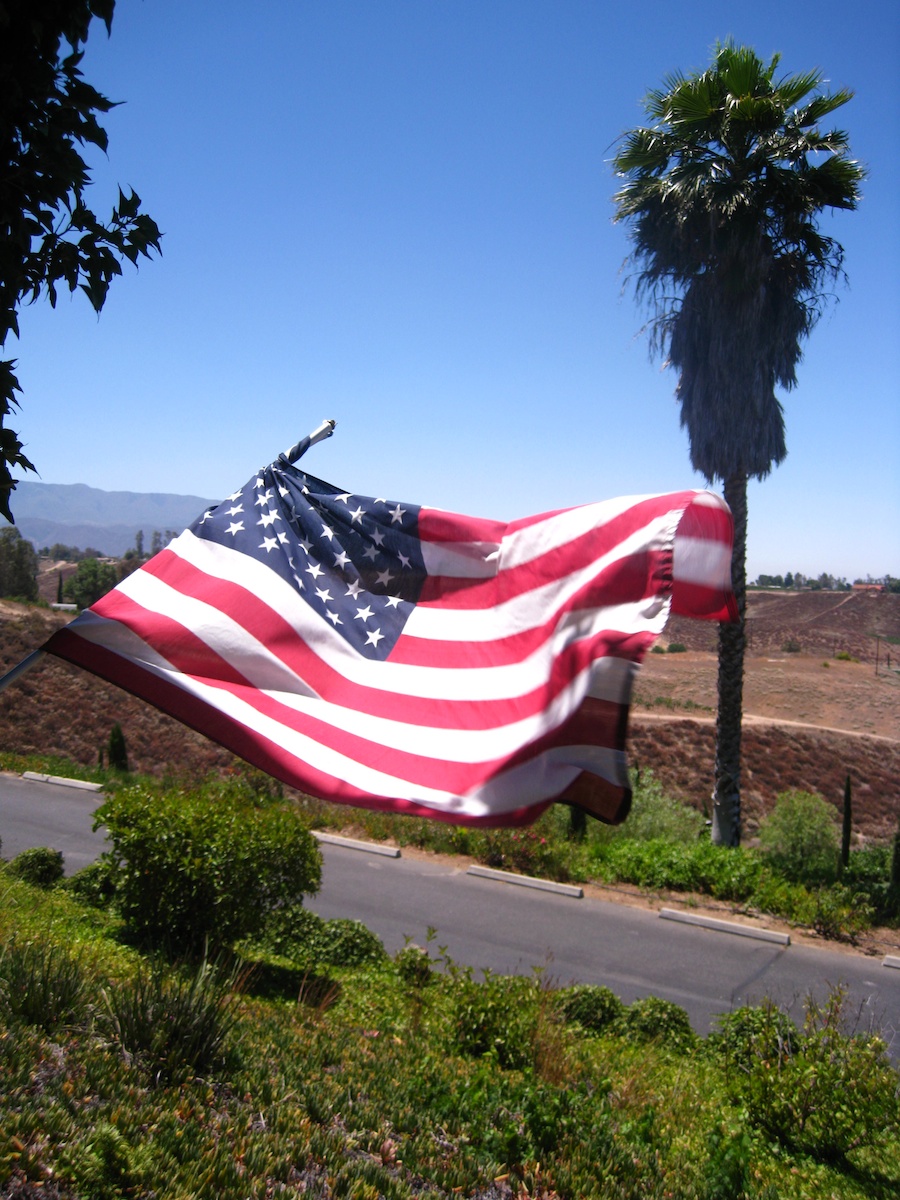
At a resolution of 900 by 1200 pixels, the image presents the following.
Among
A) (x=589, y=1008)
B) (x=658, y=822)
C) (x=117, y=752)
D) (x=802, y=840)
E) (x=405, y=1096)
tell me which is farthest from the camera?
(x=117, y=752)

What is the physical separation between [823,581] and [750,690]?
293 ft

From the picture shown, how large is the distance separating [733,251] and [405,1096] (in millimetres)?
16030

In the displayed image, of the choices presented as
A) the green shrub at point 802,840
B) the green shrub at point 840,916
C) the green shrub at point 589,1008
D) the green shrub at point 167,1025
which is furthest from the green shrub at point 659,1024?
the green shrub at point 802,840

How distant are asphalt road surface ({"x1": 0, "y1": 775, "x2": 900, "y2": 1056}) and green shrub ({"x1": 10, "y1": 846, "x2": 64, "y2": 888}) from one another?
173 centimetres

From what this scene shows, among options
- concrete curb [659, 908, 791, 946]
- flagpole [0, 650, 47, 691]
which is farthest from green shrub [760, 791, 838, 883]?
flagpole [0, 650, 47, 691]

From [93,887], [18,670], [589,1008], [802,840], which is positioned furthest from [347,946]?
[802,840]

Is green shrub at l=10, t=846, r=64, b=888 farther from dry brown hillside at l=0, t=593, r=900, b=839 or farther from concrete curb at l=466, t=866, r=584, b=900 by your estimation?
dry brown hillside at l=0, t=593, r=900, b=839

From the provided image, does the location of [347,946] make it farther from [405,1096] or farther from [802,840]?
[802,840]

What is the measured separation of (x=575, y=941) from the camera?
1388cm

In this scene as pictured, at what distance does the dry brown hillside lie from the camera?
38469 mm

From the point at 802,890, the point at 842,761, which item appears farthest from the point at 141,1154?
the point at 842,761

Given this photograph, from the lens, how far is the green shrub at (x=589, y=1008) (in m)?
10.4

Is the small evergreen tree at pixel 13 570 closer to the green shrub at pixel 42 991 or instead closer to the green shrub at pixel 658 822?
the green shrub at pixel 658 822

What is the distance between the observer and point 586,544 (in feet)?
14.2
